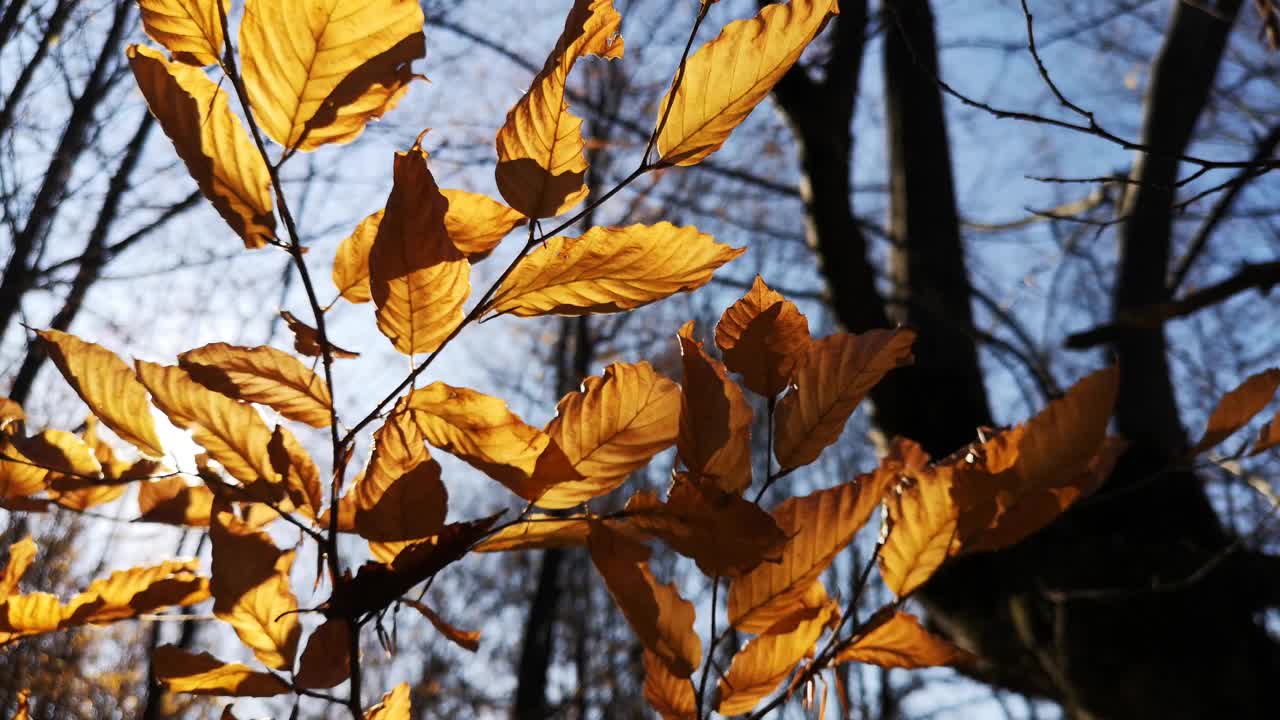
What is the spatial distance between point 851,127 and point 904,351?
1801 millimetres

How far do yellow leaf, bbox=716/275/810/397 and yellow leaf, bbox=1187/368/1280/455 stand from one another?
27 centimetres

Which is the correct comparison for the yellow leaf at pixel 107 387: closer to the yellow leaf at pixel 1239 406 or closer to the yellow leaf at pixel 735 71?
the yellow leaf at pixel 735 71

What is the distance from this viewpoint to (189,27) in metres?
0.34

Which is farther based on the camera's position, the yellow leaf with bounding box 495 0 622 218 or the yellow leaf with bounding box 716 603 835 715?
the yellow leaf with bounding box 716 603 835 715

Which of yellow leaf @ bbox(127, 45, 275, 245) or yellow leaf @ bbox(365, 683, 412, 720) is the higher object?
yellow leaf @ bbox(127, 45, 275, 245)

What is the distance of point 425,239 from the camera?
340 millimetres

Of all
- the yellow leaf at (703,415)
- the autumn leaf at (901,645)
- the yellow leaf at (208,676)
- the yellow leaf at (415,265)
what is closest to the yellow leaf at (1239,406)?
the autumn leaf at (901,645)

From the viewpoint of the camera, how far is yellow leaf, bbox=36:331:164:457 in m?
0.41

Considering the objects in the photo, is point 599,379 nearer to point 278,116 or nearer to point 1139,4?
point 278,116

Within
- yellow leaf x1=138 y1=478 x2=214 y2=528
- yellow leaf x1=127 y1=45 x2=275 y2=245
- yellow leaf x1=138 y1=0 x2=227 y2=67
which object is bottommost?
yellow leaf x1=138 y1=478 x2=214 y2=528

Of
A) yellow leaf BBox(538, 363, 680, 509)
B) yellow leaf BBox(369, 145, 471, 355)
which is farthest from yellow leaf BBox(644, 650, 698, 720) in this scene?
yellow leaf BBox(369, 145, 471, 355)

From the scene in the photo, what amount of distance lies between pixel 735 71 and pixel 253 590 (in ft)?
1.10

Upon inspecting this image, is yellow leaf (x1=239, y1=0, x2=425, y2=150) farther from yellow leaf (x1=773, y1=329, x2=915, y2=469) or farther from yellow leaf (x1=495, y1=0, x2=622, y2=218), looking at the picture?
yellow leaf (x1=773, y1=329, x2=915, y2=469)

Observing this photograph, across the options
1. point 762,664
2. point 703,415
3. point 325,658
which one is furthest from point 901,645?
point 325,658
